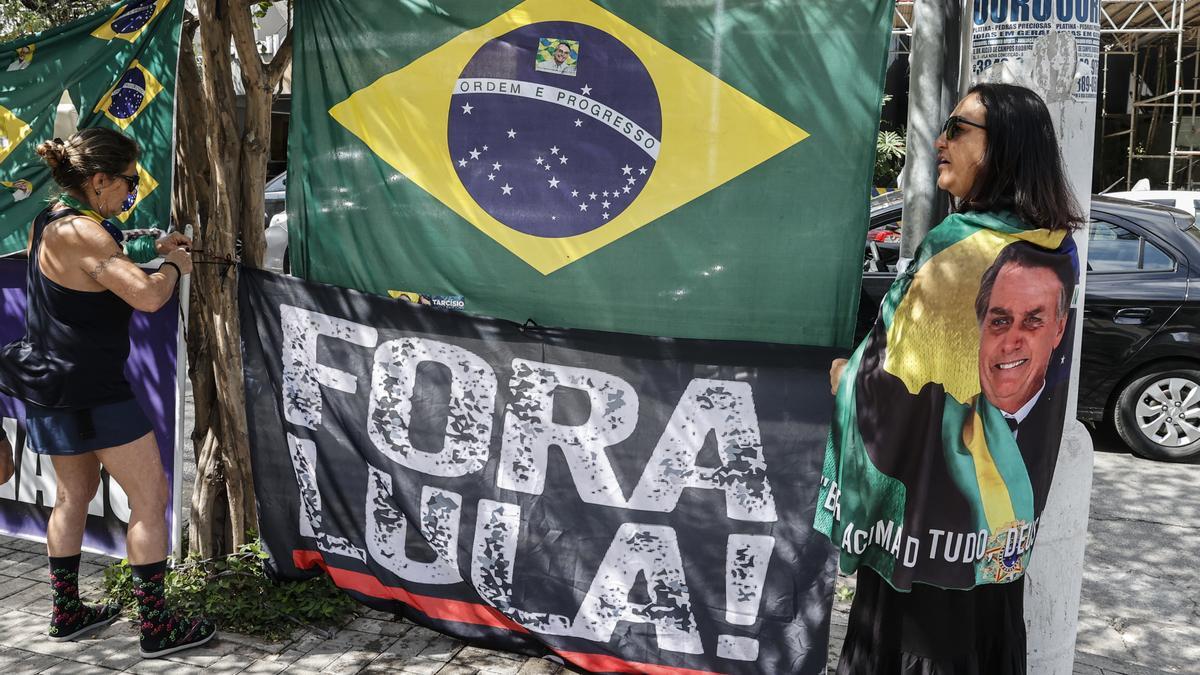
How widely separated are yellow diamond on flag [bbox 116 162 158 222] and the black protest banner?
544mm

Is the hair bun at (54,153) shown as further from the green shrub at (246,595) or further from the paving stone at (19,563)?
the paving stone at (19,563)

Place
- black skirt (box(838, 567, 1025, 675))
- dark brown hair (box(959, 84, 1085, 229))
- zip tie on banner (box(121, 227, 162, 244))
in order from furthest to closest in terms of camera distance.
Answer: zip tie on banner (box(121, 227, 162, 244)), black skirt (box(838, 567, 1025, 675)), dark brown hair (box(959, 84, 1085, 229))

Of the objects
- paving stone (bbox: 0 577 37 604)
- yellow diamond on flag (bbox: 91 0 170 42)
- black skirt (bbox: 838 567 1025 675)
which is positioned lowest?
paving stone (bbox: 0 577 37 604)

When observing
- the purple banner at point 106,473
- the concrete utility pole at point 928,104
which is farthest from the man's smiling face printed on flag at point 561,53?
the purple banner at point 106,473

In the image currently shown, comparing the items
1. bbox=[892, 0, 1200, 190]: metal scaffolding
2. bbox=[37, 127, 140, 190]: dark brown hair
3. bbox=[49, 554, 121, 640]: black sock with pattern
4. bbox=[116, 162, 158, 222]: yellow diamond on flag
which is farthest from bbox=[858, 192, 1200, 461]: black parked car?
bbox=[892, 0, 1200, 190]: metal scaffolding

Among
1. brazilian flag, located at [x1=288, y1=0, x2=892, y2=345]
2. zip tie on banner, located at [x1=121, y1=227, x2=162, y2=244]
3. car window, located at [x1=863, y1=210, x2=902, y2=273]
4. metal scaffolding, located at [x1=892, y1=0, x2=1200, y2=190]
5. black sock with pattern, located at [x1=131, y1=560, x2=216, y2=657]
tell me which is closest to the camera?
brazilian flag, located at [x1=288, y1=0, x2=892, y2=345]

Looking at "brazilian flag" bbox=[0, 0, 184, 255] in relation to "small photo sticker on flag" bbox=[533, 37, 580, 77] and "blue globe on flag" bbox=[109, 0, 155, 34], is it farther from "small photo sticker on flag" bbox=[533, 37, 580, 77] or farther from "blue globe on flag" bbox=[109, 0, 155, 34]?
"small photo sticker on flag" bbox=[533, 37, 580, 77]

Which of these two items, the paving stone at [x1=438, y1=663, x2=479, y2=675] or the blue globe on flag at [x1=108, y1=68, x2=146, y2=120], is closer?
the paving stone at [x1=438, y1=663, x2=479, y2=675]

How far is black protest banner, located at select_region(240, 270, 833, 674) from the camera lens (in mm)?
3744

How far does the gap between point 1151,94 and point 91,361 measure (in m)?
19.5

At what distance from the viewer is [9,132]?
4.80 m

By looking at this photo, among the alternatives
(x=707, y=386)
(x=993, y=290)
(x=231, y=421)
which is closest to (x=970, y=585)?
(x=993, y=290)

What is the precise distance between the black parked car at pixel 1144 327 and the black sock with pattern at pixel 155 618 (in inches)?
196

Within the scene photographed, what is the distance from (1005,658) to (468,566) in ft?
6.53
